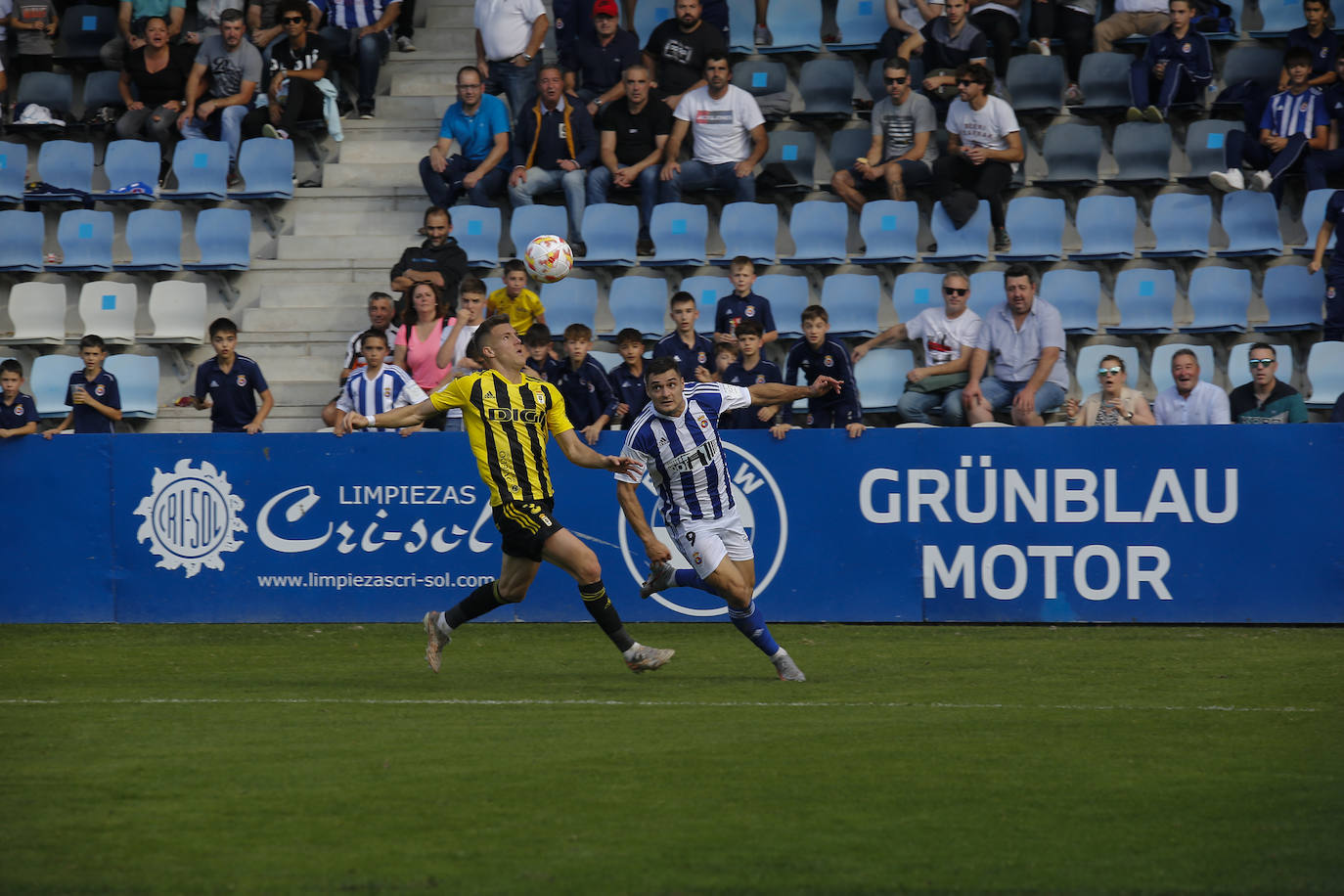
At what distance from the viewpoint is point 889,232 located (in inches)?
661

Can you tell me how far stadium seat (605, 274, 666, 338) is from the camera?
16766mm

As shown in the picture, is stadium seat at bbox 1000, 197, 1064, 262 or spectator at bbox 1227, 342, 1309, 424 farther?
stadium seat at bbox 1000, 197, 1064, 262

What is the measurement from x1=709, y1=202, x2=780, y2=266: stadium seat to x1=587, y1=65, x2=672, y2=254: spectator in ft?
2.86

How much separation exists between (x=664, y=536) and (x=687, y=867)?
7.78 metres

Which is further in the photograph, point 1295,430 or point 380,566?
point 380,566

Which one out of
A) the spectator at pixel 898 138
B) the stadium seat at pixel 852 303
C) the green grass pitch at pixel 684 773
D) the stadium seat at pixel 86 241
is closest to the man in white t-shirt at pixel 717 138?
the spectator at pixel 898 138

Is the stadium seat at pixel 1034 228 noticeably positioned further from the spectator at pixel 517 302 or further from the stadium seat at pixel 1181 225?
the spectator at pixel 517 302

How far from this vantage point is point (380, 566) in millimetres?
13336

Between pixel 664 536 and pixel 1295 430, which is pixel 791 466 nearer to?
pixel 664 536

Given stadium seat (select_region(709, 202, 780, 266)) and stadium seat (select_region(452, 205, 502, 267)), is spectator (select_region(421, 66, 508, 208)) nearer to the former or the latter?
stadium seat (select_region(452, 205, 502, 267))

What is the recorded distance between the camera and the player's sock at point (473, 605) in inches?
400

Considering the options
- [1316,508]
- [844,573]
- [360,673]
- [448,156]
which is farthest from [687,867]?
[448,156]

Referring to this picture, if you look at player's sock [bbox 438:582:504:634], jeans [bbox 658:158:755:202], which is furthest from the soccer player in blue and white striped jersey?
jeans [bbox 658:158:755:202]

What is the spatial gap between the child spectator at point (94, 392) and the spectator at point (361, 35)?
5.80 metres
